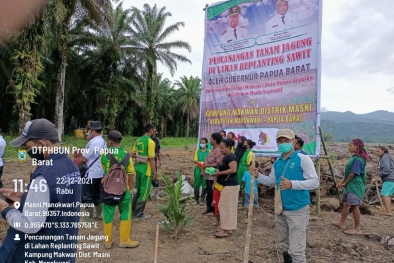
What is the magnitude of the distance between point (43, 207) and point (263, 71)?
5.50 metres

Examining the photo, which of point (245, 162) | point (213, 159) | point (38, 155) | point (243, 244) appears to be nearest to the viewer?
point (38, 155)

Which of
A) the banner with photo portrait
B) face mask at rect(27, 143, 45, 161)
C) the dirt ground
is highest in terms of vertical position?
the banner with photo portrait

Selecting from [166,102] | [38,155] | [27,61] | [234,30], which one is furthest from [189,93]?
[38,155]

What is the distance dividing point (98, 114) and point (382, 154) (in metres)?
25.6

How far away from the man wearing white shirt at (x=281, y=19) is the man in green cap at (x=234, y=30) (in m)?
0.62

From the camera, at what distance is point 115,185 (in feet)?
12.7

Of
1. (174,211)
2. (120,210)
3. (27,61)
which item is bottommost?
(174,211)

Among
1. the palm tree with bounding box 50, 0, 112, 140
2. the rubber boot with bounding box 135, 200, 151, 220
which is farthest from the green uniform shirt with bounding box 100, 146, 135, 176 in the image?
the palm tree with bounding box 50, 0, 112, 140

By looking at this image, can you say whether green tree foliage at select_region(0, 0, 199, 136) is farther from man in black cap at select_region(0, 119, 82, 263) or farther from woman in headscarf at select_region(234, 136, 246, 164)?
man in black cap at select_region(0, 119, 82, 263)

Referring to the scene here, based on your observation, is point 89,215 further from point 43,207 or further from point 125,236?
point 43,207

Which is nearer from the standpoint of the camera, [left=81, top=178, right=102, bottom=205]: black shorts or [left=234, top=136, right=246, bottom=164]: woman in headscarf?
[left=81, top=178, right=102, bottom=205]: black shorts

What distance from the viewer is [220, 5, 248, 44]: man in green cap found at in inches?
267

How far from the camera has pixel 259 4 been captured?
645cm

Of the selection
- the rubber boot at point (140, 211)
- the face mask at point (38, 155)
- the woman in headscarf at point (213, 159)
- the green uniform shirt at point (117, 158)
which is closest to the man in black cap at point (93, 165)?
the green uniform shirt at point (117, 158)
